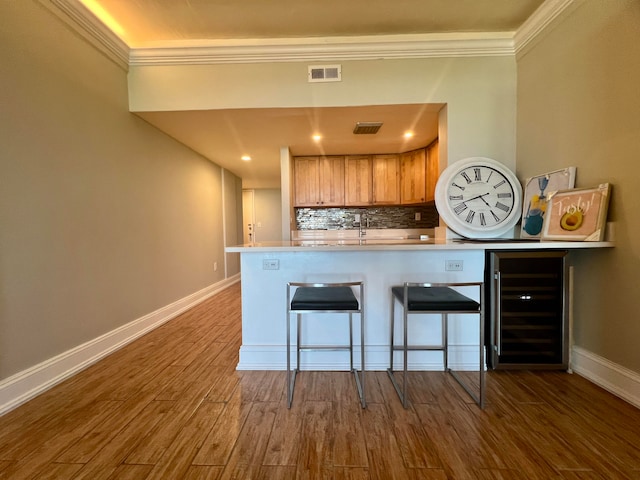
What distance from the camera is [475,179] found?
242 centimetres

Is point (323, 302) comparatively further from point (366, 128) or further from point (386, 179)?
point (386, 179)

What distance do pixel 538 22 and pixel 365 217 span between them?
3018 millimetres

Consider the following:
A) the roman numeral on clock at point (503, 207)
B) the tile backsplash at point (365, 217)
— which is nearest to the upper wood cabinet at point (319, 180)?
the tile backsplash at point (365, 217)

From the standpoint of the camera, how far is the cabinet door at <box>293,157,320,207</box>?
4371 mm

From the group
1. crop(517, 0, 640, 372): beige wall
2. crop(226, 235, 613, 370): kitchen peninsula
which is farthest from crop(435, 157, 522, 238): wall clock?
crop(226, 235, 613, 370): kitchen peninsula

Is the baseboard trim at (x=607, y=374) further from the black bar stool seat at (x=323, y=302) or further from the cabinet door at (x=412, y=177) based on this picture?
the cabinet door at (x=412, y=177)

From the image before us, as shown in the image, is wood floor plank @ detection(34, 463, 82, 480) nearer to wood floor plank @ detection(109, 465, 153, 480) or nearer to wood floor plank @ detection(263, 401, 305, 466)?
wood floor plank @ detection(109, 465, 153, 480)

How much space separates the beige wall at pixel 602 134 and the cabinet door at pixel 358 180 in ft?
7.87

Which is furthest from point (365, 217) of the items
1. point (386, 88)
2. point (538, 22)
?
point (538, 22)

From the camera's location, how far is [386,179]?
4344 mm

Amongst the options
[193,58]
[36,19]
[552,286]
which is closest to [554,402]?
[552,286]

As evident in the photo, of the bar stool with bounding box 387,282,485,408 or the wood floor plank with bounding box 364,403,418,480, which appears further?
the bar stool with bounding box 387,282,485,408

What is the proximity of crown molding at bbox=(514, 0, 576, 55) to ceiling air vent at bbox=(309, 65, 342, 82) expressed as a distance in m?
1.56

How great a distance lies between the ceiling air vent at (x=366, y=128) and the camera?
2.98m
